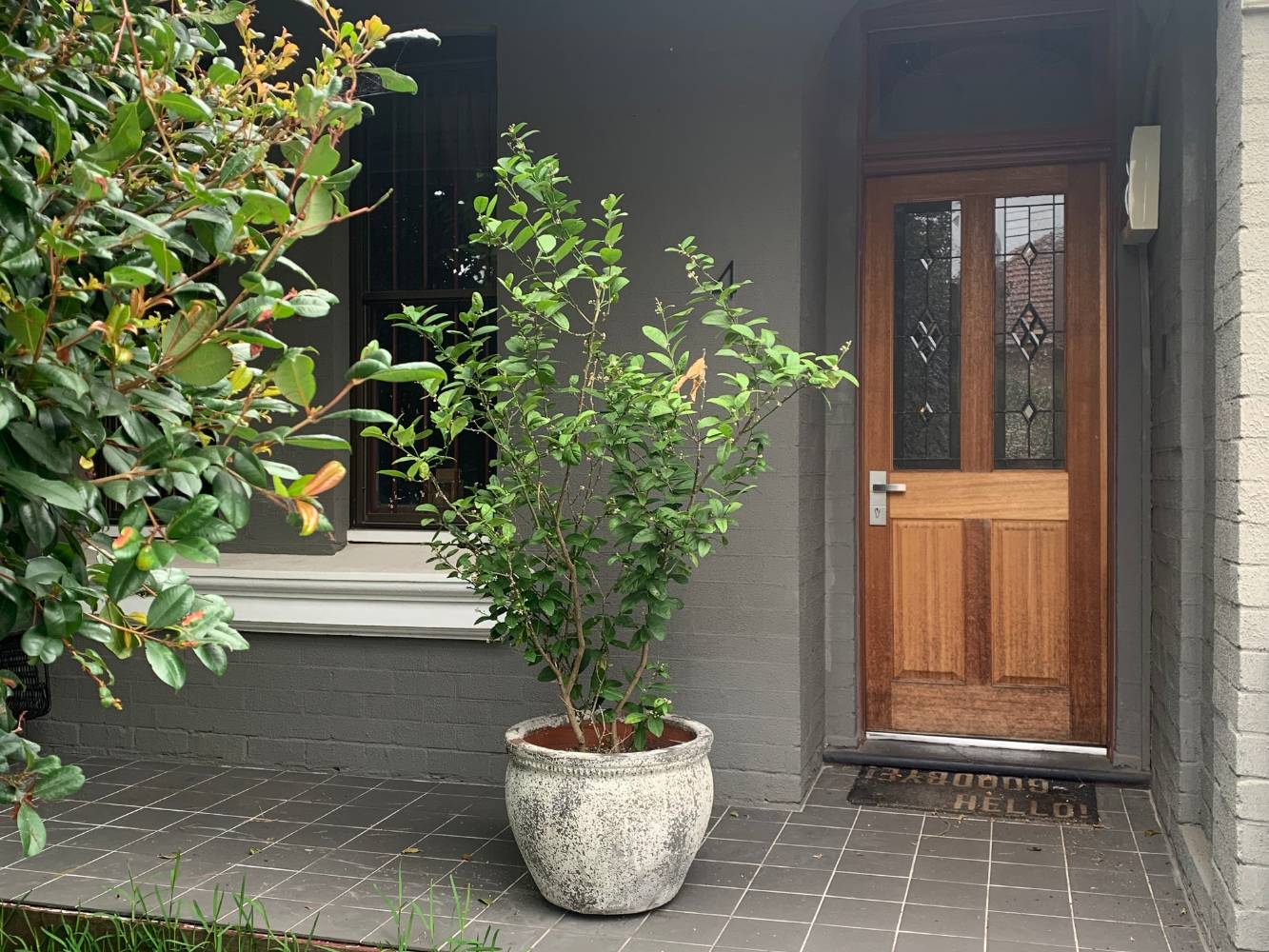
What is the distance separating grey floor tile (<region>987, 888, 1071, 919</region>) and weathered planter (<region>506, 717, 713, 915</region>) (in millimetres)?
900

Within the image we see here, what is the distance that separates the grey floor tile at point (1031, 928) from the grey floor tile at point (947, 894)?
0.35 ft

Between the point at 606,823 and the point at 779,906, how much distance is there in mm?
590

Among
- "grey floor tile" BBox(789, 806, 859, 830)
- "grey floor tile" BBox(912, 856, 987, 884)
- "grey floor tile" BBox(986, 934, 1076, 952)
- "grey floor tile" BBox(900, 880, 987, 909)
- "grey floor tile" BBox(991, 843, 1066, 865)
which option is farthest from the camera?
"grey floor tile" BBox(789, 806, 859, 830)

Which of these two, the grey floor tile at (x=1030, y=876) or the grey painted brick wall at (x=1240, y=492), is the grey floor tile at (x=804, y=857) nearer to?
the grey floor tile at (x=1030, y=876)

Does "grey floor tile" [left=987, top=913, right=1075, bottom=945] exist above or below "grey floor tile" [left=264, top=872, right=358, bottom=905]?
below

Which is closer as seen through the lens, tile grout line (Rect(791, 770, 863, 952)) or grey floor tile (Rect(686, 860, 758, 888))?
tile grout line (Rect(791, 770, 863, 952))

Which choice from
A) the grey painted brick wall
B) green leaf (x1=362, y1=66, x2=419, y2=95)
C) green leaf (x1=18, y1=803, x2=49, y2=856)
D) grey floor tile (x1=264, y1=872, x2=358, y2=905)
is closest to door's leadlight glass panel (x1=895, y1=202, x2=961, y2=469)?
the grey painted brick wall

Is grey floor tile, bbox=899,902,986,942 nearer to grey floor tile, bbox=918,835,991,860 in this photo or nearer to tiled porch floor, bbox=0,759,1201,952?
tiled porch floor, bbox=0,759,1201,952

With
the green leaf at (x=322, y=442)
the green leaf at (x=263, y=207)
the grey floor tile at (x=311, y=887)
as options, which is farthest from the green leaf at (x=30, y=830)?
the grey floor tile at (x=311, y=887)

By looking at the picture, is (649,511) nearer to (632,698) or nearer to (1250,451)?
(632,698)

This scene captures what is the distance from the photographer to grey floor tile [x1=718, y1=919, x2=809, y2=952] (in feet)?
10.9

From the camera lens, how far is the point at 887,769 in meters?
4.99

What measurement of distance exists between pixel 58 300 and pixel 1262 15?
9.09 feet

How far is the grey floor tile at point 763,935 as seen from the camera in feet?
10.9
